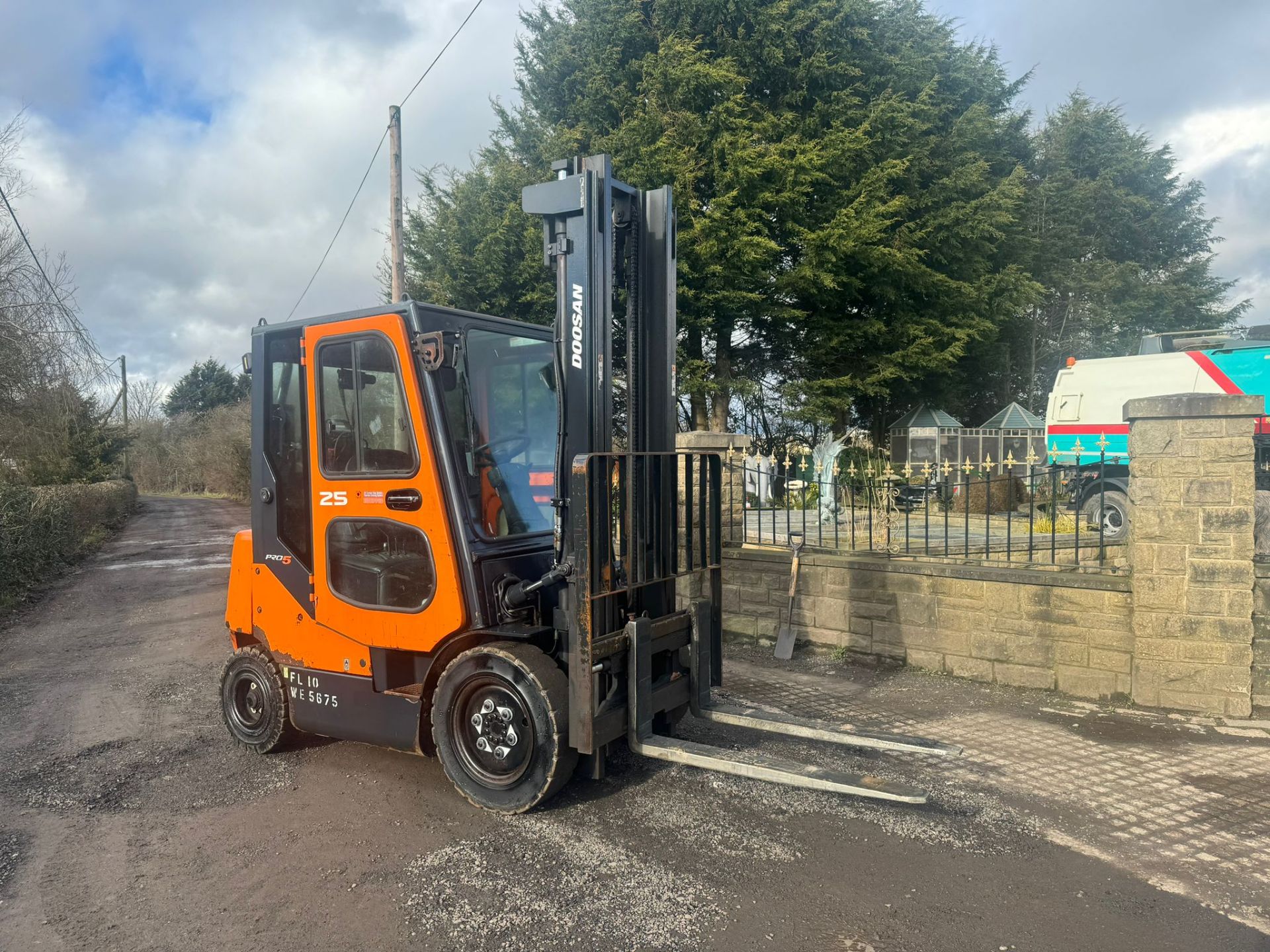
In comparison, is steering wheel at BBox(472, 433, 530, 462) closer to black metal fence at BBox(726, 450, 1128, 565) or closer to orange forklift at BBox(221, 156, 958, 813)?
orange forklift at BBox(221, 156, 958, 813)

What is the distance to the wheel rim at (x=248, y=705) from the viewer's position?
5.30 metres

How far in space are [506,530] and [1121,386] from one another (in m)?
11.6

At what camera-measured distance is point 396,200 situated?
1416 centimetres

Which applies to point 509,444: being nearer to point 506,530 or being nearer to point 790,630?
point 506,530

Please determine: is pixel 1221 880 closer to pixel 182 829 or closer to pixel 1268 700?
pixel 1268 700

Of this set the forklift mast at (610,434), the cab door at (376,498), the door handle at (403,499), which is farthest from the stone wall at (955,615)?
the door handle at (403,499)

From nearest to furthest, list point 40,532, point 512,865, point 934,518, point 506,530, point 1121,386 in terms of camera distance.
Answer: point 512,865, point 506,530, point 934,518, point 1121,386, point 40,532

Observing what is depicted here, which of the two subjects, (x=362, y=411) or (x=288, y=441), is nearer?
(x=362, y=411)

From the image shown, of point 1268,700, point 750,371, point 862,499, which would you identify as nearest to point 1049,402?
point 862,499

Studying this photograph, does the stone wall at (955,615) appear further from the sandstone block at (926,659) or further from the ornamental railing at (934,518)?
the ornamental railing at (934,518)

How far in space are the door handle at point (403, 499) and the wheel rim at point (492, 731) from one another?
3.10ft

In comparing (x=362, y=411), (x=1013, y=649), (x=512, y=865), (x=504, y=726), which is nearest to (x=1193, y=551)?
(x=1013, y=649)

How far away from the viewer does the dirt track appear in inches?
128

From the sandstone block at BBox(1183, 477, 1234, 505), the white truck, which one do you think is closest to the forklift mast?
the sandstone block at BBox(1183, 477, 1234, 505)
